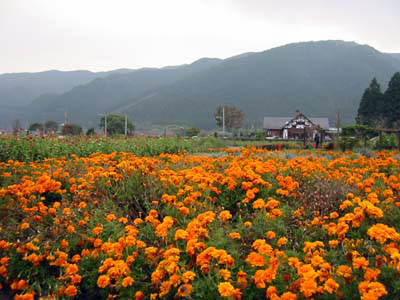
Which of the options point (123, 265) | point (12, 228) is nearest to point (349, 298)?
point (123, 265)

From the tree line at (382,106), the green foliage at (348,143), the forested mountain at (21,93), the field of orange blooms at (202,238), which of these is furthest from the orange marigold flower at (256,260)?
the forested mountain at (21,93)

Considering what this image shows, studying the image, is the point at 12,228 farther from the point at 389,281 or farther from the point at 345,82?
the point at 345,82

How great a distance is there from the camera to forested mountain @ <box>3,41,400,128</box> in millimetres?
104562

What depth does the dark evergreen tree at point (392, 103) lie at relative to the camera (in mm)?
39719

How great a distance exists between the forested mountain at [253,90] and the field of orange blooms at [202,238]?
93363 mm

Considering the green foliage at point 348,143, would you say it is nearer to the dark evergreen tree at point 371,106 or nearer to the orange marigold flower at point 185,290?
the orange marigold flower at point 185,290

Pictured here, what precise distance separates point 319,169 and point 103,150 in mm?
7110

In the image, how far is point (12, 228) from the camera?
3188 mm

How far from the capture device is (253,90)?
4692 inches

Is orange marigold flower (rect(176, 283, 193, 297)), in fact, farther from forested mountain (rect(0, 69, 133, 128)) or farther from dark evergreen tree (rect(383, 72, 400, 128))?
forested mountain (rect(0, 69, 133, 128))

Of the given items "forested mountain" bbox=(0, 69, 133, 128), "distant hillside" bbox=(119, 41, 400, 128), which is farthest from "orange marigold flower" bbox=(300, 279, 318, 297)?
"forested mountain" bbox=(0, 69, 133, 128)

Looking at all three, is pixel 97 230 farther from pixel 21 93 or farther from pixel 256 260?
pixel 21 93

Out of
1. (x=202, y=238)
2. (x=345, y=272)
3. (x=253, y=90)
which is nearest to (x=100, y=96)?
(x=253, y=90)

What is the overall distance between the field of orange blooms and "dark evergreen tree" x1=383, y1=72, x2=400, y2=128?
1559 inches
